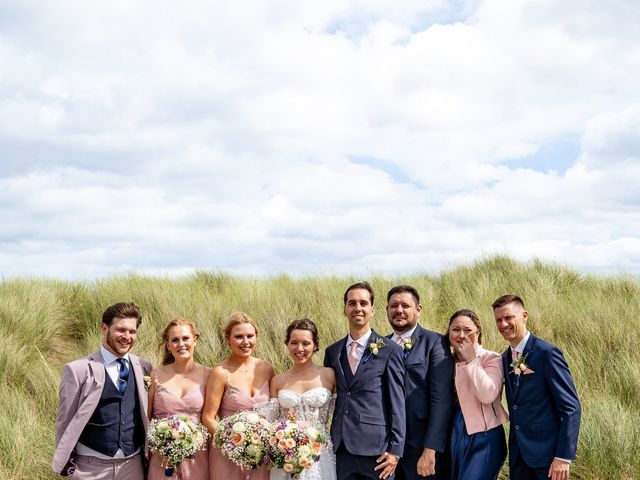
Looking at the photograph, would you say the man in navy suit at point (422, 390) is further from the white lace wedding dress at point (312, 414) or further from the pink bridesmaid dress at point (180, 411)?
the pink bridesmaid dress at point (180, 411)

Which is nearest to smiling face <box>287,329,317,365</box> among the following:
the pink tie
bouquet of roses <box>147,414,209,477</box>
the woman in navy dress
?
the pink tie

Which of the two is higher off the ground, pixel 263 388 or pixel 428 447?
pixel 263 388

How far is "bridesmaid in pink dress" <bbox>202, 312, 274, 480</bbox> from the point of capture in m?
5.66

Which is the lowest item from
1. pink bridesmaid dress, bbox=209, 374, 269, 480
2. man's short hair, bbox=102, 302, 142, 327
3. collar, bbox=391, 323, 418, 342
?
pink bridesmaid dress, bbox=209, 374, 269, 480

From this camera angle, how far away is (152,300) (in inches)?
512

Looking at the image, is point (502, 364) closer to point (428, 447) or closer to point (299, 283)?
point (428, 447)

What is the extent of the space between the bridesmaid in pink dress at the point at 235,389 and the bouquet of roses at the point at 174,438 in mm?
239

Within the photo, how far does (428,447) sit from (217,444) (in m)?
1.77

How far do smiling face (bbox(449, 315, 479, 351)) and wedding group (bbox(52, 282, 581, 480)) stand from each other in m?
0.01

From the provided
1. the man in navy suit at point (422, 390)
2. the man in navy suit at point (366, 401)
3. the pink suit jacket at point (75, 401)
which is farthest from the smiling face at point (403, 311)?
the pink suit jacket at point (75, 401)

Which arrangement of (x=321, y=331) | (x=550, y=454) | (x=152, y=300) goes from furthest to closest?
(x=152, y=300) → (x=321, y=331) → (x=550, y=454)

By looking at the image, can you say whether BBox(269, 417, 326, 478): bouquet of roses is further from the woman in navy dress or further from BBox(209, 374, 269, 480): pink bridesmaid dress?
the woman in navy dress

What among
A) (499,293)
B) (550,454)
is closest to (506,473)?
(550,454)

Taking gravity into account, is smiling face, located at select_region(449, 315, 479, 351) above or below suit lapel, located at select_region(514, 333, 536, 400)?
above
